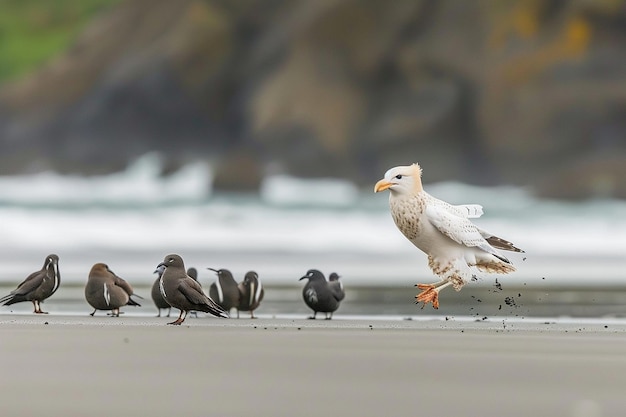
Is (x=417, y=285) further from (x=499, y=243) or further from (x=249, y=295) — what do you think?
(x=249, y=295)

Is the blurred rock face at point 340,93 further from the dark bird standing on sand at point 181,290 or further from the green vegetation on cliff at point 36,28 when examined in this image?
the dark bird standing on sand at point 181,290

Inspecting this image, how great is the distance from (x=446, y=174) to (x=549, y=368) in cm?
2370

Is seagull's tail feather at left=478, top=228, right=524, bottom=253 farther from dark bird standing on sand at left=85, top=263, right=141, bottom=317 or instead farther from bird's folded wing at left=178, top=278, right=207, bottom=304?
dark bird standing on sand at left=85, top=263, right=141, bottom=317

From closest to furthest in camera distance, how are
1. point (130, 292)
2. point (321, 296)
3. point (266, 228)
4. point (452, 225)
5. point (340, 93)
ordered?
point (452, 225) → point (321, 296) → point (130, 292) → point (266, 228) → point (340, 93)

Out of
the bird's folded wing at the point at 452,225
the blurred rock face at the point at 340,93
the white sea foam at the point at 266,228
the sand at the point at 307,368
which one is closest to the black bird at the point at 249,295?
the sand at the point at 307,368

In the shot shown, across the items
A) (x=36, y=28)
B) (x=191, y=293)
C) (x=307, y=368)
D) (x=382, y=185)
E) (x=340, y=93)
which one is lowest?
(x=307, y=368)

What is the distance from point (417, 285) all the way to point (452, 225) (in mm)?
488

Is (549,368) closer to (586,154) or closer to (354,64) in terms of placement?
(586,154)

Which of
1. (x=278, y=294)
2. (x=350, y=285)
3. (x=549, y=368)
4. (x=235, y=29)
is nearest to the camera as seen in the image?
(x=549, y=368)

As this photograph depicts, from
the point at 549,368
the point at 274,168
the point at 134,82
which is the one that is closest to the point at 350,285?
the point at 549,368

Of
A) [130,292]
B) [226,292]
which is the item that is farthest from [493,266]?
[130,292]

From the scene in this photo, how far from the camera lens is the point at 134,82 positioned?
34250 millimetres

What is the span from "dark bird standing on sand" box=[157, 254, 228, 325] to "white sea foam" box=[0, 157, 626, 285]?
551 cm

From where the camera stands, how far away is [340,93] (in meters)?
33.3
